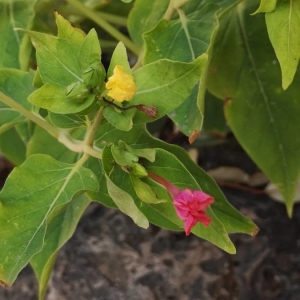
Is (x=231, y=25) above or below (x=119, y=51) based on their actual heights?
below

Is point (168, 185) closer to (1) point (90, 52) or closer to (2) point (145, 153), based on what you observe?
(2) point (145, 153)

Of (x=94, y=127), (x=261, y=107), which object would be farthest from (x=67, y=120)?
(x=261, y=107)

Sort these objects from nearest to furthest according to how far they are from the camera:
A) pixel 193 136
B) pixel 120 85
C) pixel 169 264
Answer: pixel 120 85 < pixel 193 136 < pixel 169 264

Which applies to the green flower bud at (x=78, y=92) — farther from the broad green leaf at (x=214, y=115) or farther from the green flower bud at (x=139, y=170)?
the broad green leaf at (x=214, y=115)

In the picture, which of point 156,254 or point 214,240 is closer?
point 214,240

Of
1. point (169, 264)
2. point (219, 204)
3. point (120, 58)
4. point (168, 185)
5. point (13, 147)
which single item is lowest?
point (169, 264)

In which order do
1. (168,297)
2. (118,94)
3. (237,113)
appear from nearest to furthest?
(118,94), (237,113), (168,297)

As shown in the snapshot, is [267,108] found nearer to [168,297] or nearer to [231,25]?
[231,25]

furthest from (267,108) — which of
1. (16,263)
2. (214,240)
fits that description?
(16,263)
